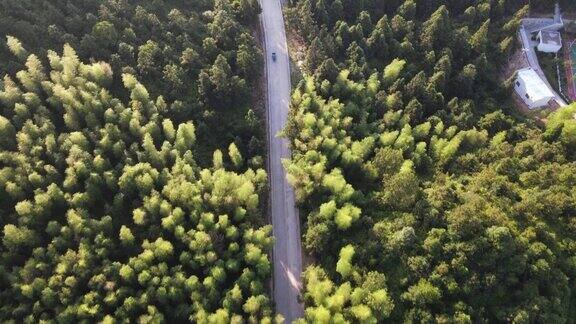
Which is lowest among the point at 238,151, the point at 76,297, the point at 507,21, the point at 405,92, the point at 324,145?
the point at 76,297

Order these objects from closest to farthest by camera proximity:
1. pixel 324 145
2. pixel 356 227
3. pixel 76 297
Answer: pixel 76 297 → pixel 356 227 → pixel 324 145

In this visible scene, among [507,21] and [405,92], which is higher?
[507,21]

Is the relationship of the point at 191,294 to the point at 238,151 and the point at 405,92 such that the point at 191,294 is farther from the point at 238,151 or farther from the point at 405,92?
the point at 405,92

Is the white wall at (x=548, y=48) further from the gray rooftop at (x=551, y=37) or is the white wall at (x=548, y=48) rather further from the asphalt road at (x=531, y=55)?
the asphalt road at (x=531, y=55)

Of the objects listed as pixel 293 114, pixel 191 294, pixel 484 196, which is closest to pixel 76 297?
pixel 191 294

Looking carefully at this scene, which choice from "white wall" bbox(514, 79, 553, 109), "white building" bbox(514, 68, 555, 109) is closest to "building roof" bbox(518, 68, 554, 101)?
"white building" bbox(514, 68, 555, 109)

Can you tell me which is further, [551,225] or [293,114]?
[293,114]
